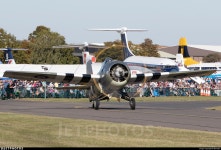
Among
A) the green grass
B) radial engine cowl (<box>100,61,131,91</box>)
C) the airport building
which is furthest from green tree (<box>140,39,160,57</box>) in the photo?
the green grass

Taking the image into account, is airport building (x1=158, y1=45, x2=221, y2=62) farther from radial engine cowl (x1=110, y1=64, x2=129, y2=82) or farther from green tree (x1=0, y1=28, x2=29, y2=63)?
radial engine cowl (x1=110, y1=64, x2=129, y2=82)

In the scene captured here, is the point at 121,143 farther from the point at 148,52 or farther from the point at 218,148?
the point at 148,52

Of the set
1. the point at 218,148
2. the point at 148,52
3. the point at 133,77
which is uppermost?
the point at 148,52

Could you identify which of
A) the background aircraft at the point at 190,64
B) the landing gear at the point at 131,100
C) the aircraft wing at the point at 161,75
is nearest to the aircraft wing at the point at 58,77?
the landing gear at the point at 131,100

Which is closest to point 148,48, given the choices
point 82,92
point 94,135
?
point 82,92

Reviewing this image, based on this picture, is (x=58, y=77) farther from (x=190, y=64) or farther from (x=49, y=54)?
(x=49, y=54)

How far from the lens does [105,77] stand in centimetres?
2777

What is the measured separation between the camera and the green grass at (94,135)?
44.2ft

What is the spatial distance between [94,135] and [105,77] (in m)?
12.6

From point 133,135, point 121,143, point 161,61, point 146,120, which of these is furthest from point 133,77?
point 161,61

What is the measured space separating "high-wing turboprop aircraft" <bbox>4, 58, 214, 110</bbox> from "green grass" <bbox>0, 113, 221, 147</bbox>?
8600 millimetres

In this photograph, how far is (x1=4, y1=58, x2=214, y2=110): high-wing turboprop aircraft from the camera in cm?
2755

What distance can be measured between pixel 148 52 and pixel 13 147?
113779mm

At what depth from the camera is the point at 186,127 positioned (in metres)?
18.3
